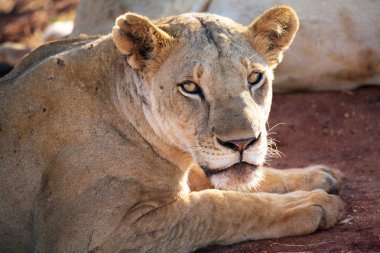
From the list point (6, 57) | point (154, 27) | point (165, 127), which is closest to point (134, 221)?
point (165, 127)

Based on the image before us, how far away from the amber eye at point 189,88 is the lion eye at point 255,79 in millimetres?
308

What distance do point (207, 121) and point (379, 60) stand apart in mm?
3259

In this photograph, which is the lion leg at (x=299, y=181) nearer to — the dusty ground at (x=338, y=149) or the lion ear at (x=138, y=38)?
the dusty ground at (x=338, y=149)

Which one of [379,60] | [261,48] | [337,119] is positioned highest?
[261,48]

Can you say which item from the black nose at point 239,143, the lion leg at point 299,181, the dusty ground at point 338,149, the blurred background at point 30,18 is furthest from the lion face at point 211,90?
the blurred background at point 30,18

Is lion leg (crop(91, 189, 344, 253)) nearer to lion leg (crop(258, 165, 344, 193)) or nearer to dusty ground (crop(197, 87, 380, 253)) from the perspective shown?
dusty ground (crop(197, 87, 380, 253))

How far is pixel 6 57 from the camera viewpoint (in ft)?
31.0

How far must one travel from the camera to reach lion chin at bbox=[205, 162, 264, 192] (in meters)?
4.57

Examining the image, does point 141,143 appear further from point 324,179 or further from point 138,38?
point 324,179

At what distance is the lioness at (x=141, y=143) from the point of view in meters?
4.77

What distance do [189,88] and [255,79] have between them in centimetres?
39

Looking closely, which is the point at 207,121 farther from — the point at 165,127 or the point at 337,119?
the point at 337,119

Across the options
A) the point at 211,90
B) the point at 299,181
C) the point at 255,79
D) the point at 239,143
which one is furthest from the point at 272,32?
the point at 299,181

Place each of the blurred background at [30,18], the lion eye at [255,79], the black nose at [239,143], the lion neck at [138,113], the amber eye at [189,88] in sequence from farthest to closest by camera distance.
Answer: the blurred background at [30,18]
the lion neck at [138,113]
the lion eye at [255,79]
the amber eye at [189,88]
the black nose at [239,143]
